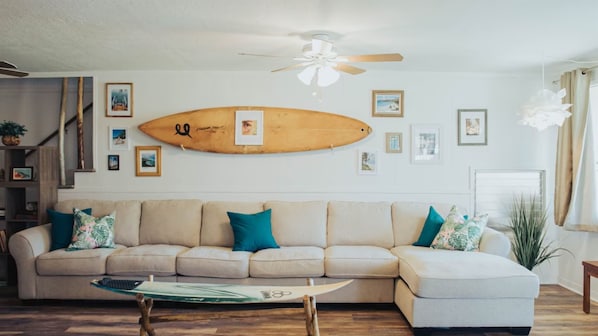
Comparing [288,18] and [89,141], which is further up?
[288,18]

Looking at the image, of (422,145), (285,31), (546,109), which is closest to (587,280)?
(546,109)

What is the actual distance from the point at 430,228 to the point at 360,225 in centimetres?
68

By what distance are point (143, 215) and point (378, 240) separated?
7.99 ft

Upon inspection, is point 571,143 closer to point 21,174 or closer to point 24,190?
point 21,174

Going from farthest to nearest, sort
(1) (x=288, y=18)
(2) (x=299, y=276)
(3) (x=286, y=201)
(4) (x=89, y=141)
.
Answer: (4) (x=89, y=141), (3) (x=286, y=201), (2) (x=299, y=276), (1) (x=288, y=18)

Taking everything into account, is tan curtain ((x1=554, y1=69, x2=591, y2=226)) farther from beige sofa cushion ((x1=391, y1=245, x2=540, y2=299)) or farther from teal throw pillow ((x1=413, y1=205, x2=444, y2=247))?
beige sofa cushion ((x1=391, y1=245, x2=540, y2=299))

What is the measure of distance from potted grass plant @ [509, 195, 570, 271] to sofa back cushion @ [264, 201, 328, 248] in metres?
2.04

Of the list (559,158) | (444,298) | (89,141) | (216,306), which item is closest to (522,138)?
(559,158)

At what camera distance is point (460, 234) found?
3670 millimetres

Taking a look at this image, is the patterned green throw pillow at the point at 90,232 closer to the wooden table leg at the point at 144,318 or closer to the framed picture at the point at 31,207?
the framed picture at the point at 31,207

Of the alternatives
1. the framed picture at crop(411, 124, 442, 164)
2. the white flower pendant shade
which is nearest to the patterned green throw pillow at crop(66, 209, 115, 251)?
the framed picture at crop(411, 124, 442, 164)

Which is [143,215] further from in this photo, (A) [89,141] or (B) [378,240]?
(B) [378,240]

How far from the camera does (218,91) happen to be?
455 cm

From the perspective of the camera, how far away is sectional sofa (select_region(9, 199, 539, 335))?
3.00 m
